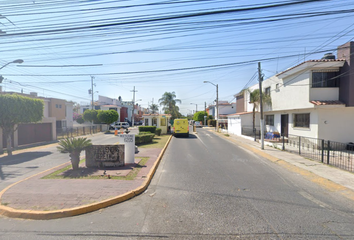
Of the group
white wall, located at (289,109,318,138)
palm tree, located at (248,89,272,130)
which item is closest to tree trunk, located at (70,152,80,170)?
white wall, located at (289,109,318,138)

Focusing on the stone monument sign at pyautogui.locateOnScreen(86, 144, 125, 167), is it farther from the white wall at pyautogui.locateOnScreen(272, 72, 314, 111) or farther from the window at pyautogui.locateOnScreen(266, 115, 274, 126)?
the window at pyautogui.locateOnScreen(266, 115, 274, 126)

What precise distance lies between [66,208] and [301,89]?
1612 centimetres

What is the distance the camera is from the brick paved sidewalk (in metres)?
4.57

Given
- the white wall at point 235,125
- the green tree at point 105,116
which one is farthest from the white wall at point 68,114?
the white wall at point 235,125

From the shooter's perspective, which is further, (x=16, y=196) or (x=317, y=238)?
(x=16, y=196)

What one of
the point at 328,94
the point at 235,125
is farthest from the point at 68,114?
the point at 328,94

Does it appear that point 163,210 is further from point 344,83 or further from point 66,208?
point 344,83

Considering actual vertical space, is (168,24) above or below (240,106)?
above

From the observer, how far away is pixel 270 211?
4.42 m

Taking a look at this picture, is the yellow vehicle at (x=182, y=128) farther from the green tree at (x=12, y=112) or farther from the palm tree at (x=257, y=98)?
the green tree at (x=12, y=112)

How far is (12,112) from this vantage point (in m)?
12.9

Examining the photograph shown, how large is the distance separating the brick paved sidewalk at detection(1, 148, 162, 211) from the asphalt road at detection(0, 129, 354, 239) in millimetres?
456

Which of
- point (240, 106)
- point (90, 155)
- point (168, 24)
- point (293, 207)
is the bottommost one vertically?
point (293, 207)

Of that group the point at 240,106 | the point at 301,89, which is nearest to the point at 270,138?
the point at 301,89
